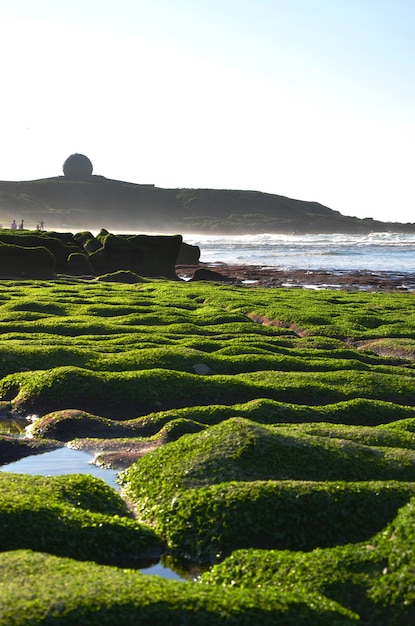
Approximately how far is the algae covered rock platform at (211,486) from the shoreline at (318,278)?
36.4 m

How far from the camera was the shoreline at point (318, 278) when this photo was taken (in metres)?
62.5

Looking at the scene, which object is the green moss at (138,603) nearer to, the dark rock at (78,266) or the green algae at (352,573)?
the green algae at (352,573)

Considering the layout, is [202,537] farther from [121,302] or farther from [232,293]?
[232,293]

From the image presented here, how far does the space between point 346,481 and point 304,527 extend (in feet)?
6.18

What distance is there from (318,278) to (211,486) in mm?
59809

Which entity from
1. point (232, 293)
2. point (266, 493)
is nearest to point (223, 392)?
point (266, 493)

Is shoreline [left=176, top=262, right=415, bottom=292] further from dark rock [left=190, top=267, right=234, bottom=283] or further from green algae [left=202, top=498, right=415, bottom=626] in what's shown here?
green algae [left=202, top=498, right=415, bottom=626]

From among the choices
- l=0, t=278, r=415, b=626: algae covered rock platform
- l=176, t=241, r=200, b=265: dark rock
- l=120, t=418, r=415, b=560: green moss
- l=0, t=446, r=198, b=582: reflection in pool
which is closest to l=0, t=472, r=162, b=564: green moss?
l=0, t=278, r=415, b=626: algae covered rock platform

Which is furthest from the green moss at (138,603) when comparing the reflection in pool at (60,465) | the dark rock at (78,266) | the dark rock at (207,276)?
the dark rock at (207,276)

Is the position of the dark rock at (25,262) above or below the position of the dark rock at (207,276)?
above

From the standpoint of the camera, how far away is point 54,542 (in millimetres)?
10367

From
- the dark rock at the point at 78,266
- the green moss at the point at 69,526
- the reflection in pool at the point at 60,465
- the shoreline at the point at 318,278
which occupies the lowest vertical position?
the reflection in pool at the point at 60,465

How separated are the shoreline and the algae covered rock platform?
36.4m

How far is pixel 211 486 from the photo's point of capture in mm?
12008
